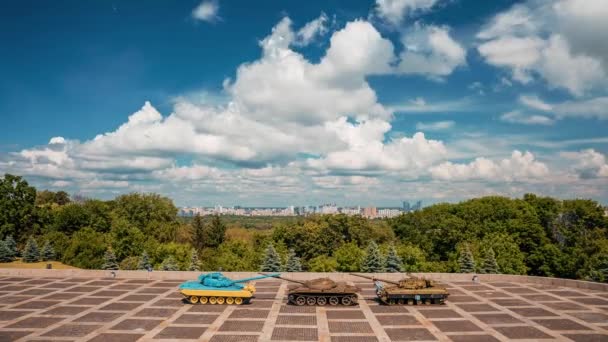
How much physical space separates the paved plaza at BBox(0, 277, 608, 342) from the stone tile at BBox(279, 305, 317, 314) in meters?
0.05

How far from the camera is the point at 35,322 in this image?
18734 mm

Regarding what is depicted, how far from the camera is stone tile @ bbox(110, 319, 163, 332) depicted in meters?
18.1

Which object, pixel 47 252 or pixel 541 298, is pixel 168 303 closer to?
pixel 541 298

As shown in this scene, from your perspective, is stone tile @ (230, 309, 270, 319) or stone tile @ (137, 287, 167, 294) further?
stone tile @ (137, 287, 167, 294)

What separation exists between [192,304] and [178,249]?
2577 cm

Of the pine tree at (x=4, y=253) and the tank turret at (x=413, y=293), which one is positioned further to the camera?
the pine tree at (x=4, y=253)

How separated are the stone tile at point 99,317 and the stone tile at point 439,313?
15.6 metres

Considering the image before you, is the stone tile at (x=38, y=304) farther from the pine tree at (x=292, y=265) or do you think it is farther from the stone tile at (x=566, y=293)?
the stone tile at (x=566, y=293)

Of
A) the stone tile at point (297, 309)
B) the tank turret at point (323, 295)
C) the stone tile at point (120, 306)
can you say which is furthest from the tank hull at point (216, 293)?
the stone tile at point (120, 306)

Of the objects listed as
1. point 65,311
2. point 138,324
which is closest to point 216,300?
point 138,324

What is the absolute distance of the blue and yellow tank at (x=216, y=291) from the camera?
859 inches

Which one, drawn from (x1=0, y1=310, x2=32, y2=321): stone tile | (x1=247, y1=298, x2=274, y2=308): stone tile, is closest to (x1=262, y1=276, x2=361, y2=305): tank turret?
(x1=247, y1=298, x2=274, y2=308): stone tile

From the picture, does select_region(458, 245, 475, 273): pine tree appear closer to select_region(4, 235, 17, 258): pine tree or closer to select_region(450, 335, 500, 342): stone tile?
select_region(450, 335, 500, 342): stone tile

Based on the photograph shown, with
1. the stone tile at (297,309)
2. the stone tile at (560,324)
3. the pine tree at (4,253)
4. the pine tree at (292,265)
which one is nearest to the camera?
the stone tile at (560,324)
